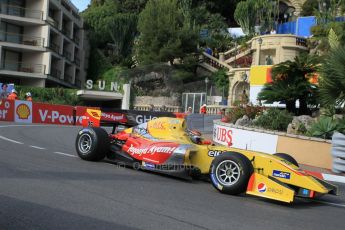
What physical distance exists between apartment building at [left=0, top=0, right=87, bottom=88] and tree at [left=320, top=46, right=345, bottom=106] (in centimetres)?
3825

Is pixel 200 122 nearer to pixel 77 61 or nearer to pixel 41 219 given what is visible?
pixel 41 219

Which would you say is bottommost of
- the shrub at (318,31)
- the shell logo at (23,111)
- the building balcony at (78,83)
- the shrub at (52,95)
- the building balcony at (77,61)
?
the shell logo at (23,111)

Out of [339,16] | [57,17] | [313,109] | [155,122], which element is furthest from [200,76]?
[155,122]

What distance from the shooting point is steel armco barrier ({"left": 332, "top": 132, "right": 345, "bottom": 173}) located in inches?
515

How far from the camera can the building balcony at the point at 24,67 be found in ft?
159

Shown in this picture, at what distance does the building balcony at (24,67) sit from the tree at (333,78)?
1522 inches

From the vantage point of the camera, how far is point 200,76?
46.3 metres

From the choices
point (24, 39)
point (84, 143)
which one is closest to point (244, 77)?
point (24, 39)

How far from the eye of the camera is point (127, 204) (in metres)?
→ 6.69

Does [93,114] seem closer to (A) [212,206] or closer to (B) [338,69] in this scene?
(A) [212,206]

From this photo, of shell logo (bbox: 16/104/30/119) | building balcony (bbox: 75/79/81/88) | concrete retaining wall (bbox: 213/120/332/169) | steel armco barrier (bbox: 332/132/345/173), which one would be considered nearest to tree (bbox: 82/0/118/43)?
building balcony (bbox: 75/79/81/88)

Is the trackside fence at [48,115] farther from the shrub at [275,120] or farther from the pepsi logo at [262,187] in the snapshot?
the pepsi logo at [262,187]

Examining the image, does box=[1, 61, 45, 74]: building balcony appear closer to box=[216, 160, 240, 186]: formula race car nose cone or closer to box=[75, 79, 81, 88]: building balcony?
box=[75, 79, 81, 88]: building balcony

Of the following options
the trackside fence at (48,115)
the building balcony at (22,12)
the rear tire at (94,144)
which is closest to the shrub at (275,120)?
the trackside fence at (48,115)
